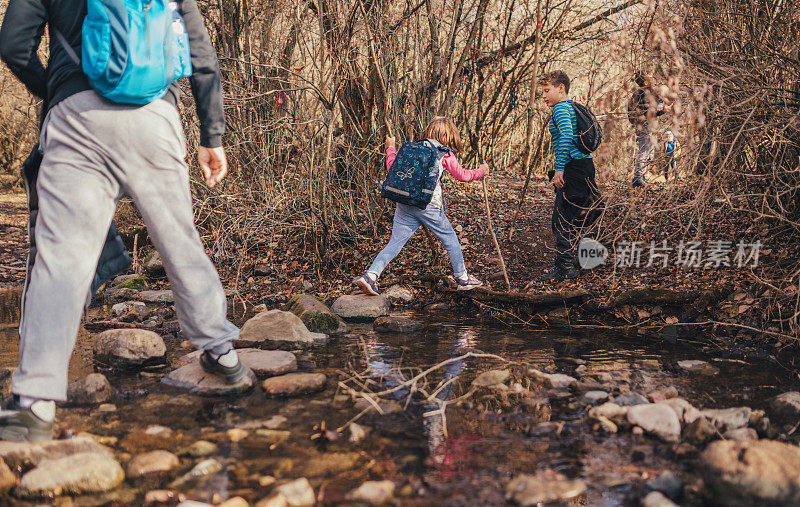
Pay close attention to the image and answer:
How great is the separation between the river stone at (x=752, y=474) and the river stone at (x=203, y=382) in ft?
6.99

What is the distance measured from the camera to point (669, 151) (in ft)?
14.6

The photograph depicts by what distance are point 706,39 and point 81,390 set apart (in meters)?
4.55

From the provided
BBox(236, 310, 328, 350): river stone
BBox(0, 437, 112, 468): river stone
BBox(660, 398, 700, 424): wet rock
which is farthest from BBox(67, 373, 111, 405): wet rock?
BBox(660, 398, 700, 424): wet rock

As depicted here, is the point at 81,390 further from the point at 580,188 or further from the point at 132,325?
the point at 580,188

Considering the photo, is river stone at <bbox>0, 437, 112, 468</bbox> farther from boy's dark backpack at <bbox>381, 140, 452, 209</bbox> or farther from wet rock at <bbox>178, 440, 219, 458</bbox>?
boy's dark backpack at <bbox>381, 140, 452, 209</bbox>

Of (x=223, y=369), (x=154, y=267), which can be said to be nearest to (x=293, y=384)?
(x=223, y=369)

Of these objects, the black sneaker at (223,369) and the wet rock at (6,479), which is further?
the black sneaker at (223,369)

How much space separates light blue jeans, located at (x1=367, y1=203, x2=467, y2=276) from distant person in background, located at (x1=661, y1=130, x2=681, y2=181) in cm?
199

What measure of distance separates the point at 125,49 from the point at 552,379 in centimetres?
254

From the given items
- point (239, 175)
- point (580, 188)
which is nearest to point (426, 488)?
point (580, 188)

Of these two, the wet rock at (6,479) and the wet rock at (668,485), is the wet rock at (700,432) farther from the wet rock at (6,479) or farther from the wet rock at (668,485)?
the wet rock at (6,479)

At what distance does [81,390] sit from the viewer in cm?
329

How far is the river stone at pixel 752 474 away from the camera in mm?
2086

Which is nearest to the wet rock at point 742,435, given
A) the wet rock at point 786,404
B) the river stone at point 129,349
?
the wet rock at point 786,404
